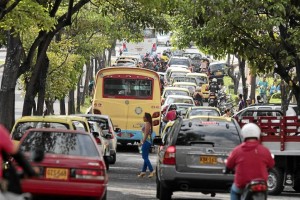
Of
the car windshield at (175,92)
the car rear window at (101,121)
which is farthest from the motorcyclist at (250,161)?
the car windshield at (175,92)

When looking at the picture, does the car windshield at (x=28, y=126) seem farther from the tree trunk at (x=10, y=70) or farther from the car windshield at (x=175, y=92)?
the car windshield at (x=175, y=92)

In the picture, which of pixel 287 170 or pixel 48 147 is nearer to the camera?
pixel 48 147

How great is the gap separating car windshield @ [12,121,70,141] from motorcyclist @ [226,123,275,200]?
750cm

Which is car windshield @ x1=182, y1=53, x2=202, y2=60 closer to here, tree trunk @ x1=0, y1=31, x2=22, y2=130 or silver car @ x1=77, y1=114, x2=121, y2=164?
silver car @ x1=77, y1=114, x2=121, y2=164

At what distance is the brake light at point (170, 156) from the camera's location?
18172mm

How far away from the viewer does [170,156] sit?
18.2 m

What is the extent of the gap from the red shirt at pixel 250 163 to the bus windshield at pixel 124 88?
24354mm

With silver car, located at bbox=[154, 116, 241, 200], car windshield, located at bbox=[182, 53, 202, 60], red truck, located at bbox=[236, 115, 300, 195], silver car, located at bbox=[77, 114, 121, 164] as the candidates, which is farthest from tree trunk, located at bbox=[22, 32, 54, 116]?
car windshield, located at bbox=[182, 53, 202, 60]

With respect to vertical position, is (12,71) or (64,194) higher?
(12,71)

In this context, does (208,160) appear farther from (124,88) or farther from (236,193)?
(124,88)

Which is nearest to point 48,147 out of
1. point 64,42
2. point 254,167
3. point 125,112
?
point 254,167

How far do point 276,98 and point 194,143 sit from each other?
144 ft

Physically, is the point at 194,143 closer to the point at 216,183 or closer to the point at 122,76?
the point at 216,183

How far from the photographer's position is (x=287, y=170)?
22.3 meters
